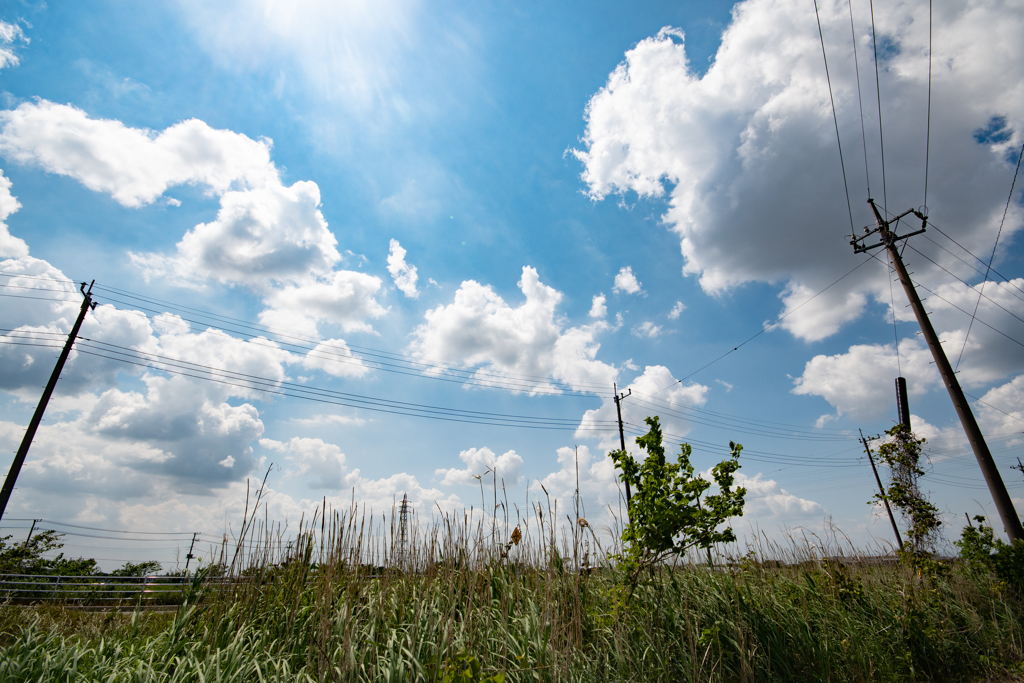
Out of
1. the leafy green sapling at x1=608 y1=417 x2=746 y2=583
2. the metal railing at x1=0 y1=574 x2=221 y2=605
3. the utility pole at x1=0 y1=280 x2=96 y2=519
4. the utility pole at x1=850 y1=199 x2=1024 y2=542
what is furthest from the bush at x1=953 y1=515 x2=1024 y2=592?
the utility pole at x1=0 y1=280 x2=96 y2=519

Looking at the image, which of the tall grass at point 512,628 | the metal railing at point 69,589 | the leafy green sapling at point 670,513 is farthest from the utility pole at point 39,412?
the leafy green sapling at point 670,513

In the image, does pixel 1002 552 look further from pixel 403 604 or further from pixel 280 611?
pixel 280 611

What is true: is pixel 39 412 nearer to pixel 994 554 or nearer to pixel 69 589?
pixel 69 589

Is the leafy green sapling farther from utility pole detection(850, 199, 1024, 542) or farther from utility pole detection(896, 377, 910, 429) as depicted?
utility pole detection(896, 377, 910, 429)

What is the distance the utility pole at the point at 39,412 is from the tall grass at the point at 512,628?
8.58m

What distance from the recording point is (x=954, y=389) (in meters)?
8.61

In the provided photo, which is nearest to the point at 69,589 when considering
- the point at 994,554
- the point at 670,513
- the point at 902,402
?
the point at 670,513

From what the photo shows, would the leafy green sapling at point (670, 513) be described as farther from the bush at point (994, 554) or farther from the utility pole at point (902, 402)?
the utility pole at point (902, 402)

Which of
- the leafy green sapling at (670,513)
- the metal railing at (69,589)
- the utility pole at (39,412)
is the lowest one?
the metal railing at (69,589)

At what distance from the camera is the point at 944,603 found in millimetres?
6539

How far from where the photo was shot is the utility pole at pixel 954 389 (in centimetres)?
776

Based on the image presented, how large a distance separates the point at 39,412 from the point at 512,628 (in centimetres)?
1720

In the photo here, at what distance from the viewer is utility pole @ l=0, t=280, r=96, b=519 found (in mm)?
12293

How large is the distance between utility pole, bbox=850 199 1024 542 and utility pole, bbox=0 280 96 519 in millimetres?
23767
